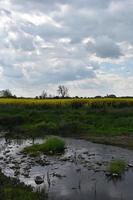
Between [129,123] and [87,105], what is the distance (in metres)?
13.5

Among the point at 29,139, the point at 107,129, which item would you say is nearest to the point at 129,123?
the point at 107,129

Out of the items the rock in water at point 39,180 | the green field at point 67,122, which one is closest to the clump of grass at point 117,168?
the rock in water at point 39,180

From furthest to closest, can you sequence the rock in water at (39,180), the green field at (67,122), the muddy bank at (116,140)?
the green field at (67,122) < the muddy bank at (116,140) < the rock in water at (39,180)

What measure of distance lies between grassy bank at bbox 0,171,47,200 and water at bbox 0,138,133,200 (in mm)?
752

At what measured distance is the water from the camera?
1482cm

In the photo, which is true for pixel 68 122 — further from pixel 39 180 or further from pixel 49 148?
pixel 39 180

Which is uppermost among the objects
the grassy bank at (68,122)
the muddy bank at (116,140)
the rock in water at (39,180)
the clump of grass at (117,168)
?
the grassy bank at (68,122)

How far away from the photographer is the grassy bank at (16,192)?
12.4 meters

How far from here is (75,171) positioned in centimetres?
1833

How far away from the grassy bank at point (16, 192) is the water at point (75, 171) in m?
0.75

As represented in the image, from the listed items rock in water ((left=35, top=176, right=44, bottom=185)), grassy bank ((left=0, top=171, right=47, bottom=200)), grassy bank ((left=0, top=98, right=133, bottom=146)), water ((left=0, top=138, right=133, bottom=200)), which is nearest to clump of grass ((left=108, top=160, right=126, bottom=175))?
water ((left=0, top=138, right=133, bottom=200))

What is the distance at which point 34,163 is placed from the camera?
2008 cm

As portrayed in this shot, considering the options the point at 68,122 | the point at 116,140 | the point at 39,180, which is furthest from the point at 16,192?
the point at 68,122

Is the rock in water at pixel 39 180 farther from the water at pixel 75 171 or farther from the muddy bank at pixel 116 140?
the muddy bank at pixel 116 140
